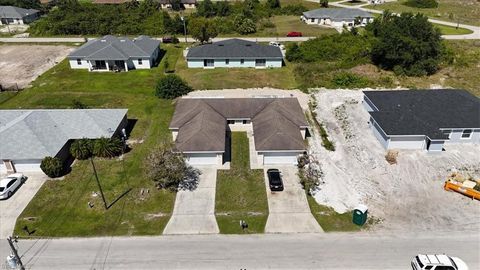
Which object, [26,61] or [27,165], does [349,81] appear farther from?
[26,61]

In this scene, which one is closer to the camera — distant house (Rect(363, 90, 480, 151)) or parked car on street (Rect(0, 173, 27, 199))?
parked car on street (Rect(0, 173, 27, 199))

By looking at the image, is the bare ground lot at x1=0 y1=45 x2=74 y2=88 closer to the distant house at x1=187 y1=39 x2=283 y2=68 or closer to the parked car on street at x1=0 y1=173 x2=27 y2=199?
the distant house at x1=187 y1=39 x2=283 y2=68

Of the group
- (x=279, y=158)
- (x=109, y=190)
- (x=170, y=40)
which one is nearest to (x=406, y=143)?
(x=279, y=158)

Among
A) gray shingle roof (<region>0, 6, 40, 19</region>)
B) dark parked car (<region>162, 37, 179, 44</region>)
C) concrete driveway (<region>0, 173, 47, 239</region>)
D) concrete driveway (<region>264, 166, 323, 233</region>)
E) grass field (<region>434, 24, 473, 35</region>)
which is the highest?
gray shingle roof (<region>0, 6, 40, 19</region>)

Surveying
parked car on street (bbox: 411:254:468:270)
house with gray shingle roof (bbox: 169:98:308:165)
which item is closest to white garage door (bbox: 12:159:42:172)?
house with gray shingle roof (bbox: 169:98:308:165)

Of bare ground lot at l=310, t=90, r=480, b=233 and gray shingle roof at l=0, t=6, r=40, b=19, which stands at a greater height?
gray shingle roof at l=0, t=6, r=40, b=19

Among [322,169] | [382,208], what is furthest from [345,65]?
[382,208]

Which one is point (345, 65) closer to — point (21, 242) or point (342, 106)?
point (342, 106)
